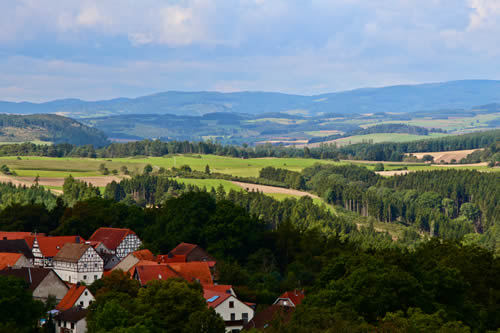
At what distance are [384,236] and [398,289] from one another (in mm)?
82084

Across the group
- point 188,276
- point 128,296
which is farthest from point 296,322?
point 188,276

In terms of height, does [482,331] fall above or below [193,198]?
below

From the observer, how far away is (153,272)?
72.8m

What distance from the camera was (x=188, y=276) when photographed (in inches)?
2936

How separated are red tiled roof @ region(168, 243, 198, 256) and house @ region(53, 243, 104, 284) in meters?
8.83

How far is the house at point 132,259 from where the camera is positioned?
267ft

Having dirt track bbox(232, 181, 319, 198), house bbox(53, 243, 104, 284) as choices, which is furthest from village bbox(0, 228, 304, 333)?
A: dirt track bbox(232, 181, 319, 198)

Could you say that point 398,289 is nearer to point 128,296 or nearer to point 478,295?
point 478,295

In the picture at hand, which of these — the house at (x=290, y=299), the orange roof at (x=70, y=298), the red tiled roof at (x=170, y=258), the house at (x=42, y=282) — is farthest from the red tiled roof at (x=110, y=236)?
the house at (x=290, y=299)

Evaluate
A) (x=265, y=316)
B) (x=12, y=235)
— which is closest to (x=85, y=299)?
(x=265, y=316)

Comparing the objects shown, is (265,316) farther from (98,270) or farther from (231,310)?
(98,270)

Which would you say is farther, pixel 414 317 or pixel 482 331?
pixel 482 331

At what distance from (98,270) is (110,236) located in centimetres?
1184

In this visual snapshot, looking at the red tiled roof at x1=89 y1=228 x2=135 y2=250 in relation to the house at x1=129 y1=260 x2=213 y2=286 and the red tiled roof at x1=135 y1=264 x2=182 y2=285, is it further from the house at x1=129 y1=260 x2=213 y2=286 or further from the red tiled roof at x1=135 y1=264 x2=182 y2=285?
the red tiled roof at x1=135 y1=264 x2=182 y2=285
